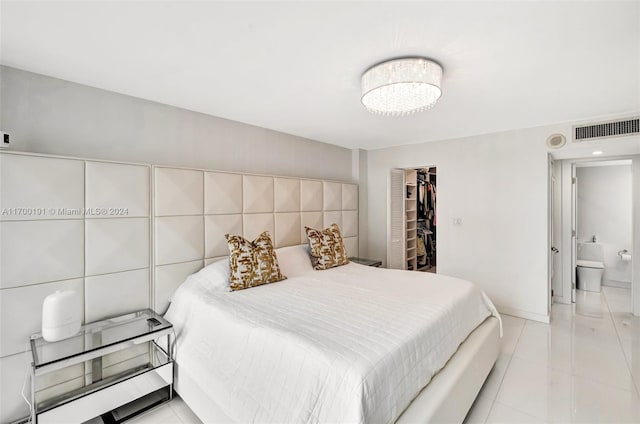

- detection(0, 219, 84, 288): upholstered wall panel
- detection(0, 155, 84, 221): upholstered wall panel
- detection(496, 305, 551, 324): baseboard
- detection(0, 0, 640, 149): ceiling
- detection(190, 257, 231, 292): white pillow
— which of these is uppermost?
detection(0, 0, 640, 149): ceiling

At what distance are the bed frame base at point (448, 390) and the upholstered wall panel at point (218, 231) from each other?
3.40ft

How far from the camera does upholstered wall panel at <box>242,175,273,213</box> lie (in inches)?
118

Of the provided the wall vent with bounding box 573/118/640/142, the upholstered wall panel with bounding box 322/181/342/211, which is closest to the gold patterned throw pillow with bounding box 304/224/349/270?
the upholstered wall panel with bounding box 322/181/342/211

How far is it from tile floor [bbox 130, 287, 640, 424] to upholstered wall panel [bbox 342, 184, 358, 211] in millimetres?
2397

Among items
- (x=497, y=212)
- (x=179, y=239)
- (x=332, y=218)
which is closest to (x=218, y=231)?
(x=179, y=239)

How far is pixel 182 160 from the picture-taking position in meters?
2.71

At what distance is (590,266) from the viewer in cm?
443

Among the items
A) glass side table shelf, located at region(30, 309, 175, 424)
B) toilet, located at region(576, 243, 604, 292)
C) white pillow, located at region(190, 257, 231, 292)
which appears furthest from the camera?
toilet, located at region(576, 243, 604, 292)

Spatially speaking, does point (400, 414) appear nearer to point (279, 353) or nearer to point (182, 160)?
point (279, 353)

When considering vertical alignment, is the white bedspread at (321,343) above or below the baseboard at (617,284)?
above

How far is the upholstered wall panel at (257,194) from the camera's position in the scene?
9.85ft

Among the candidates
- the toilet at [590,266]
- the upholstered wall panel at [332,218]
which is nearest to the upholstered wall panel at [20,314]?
the upholstered wall panel at [332,218]

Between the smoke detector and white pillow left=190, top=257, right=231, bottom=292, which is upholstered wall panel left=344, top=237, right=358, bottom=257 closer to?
white pillow left=190, top=257, right=231, bottom=292

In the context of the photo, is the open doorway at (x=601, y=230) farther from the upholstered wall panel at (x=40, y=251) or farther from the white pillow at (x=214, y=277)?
the upholstered wall panel at (x=40, y=251)
